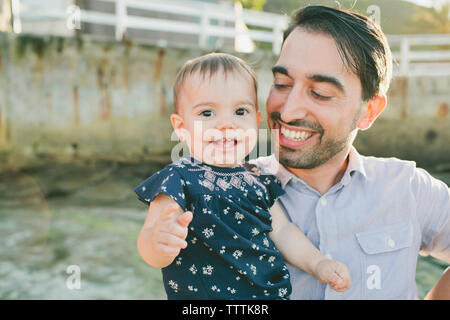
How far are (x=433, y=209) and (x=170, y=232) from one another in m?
1.19

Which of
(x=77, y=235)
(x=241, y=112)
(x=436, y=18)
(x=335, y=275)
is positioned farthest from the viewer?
(x=436, y=18)

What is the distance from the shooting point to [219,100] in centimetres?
168

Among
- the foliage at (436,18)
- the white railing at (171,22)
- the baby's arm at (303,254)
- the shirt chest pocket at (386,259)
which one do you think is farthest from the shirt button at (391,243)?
the foliage at (436,18)

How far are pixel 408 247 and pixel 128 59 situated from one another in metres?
5.44

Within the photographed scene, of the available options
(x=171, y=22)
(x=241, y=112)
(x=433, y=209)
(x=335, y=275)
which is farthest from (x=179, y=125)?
(x=171, y=22)

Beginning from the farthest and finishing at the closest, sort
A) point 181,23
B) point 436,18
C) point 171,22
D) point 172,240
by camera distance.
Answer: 1. point 436,18
2. point 181,23
3. point 171,22
4. point 172,240

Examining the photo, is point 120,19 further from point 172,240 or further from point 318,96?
point 172,240

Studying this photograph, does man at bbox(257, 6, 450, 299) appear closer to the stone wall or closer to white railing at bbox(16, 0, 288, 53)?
the stone wall

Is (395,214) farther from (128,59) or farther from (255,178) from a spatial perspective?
(128,59)

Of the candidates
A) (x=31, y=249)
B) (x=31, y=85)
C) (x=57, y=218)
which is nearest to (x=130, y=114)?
(x=31, y=85)

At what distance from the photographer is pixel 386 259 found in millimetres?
1815

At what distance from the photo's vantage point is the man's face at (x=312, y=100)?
1783mm

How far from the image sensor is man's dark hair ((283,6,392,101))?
181 cm

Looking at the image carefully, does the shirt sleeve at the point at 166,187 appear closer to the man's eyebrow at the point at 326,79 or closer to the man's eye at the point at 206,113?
the man's eye at the point at 206,113
